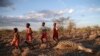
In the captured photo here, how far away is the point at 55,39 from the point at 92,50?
6.11 meters

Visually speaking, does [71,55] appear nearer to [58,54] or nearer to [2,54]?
[58,54]

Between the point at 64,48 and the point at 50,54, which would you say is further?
the point at 64,48

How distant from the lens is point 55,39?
25.1 metres

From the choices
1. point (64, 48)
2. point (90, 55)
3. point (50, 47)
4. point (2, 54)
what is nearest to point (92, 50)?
point (90, 55)

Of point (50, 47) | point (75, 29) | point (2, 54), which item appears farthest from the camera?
point (75, 29)

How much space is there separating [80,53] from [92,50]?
894mm

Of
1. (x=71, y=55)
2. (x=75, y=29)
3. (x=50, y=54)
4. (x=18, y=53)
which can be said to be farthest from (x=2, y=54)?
(x=75, y=29)

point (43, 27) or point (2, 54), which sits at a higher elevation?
point (43, 27)

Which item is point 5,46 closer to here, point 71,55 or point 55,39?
point 55,39

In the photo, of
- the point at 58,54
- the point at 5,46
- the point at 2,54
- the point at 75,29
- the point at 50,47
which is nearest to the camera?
the point at 58,54

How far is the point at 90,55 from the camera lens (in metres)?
18.8

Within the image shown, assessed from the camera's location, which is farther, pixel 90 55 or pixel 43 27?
pixel 43 27

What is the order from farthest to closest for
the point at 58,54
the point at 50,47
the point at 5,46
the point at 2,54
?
the point at 5,46
the point at 50,47
the point at 2,54
the point at 58,54

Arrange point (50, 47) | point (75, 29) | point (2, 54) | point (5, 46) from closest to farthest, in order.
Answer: point (2, 54) < point (50, 47) < point (5, 46) < point (75, 29)
